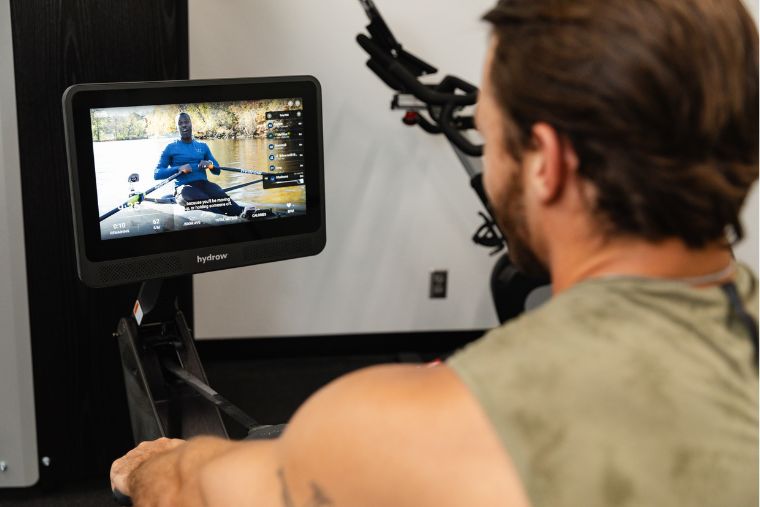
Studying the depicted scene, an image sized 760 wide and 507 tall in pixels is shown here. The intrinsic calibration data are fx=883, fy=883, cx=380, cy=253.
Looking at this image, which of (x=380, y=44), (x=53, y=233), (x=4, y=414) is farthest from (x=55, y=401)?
(x=380, y=44)

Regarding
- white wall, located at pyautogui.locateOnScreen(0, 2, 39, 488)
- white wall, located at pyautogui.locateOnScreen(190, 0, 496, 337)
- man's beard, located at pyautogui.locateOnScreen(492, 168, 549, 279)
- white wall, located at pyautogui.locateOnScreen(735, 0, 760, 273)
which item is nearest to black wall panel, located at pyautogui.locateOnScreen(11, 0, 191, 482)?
white wall, located at pyautogui.locateOnScreen(0, 2, 39, 488)

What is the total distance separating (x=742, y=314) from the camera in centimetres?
82

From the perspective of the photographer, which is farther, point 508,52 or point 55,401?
point 55,401

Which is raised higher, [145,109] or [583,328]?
[145,109]

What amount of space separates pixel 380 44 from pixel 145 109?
1316mm

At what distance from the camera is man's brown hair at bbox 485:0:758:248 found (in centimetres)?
78

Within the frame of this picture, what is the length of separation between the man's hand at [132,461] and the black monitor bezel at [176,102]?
463 millimetres

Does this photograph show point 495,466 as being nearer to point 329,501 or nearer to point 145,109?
point 329,501

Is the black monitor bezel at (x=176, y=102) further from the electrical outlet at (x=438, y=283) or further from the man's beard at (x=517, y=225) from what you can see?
the electrical outlet at (x=438, y=283)

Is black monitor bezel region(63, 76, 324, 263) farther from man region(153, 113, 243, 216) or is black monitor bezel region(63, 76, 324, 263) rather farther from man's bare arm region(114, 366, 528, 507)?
man's bare arm region(114, 366, 528, 507)

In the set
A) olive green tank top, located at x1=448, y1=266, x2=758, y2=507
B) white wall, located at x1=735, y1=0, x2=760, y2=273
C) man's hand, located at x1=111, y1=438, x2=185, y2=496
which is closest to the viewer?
olive green tank top, located at x1=448, y1=266, x2=758, y2=507

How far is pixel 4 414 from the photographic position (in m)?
2.42

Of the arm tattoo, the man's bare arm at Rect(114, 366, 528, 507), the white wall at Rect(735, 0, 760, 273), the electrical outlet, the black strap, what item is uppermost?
the black strap

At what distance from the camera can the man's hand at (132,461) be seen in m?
1.30
